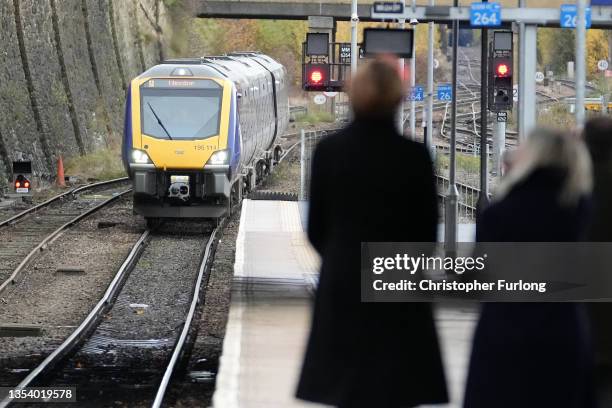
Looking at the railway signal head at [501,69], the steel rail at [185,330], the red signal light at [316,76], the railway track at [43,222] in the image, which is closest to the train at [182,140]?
the steel rail at [185,330]

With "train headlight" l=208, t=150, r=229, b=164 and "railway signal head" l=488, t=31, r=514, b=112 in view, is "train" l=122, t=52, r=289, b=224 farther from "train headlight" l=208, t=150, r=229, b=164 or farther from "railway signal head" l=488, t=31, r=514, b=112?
"railway signal head" l=488, t=31, r=514, b=112

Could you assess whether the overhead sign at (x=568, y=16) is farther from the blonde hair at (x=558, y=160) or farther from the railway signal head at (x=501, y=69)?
the blonde hair at (x=558, y=160)

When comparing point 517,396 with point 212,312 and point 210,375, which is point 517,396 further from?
point 212,312

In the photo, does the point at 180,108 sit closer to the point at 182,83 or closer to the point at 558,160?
the point at 182,83

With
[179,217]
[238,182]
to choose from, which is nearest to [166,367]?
[179,217]

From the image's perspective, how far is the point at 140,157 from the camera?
83.0 ft

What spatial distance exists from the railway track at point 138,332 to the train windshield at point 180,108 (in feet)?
7.53

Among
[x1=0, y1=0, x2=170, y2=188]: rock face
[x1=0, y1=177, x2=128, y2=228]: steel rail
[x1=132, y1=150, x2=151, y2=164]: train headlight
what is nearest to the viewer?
[x1=132, y1=150, x2=151, y2=164]: train headlight

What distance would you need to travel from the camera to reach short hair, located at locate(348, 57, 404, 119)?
571 cm

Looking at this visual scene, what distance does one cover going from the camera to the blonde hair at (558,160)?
18.8 feet

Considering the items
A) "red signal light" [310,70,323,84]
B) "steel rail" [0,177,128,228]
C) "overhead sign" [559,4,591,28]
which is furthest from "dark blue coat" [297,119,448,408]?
"red signal light" [310,70,323,84]

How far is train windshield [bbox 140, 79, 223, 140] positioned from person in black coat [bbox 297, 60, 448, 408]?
19.8m

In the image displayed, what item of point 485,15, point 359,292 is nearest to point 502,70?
point 485,15

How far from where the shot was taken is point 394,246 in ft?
19.8
